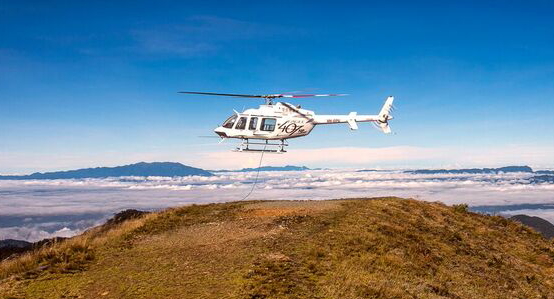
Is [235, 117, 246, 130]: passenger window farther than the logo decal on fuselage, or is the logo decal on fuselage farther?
[235, 117, 246, 130]: passenger window

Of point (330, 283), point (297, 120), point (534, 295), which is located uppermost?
point (297, 120)

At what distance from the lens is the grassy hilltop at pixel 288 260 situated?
17031 millimetres

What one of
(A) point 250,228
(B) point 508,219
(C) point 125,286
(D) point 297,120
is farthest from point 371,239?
(B) point 508,219

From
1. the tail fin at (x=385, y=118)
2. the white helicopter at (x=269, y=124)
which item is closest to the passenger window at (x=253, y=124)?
the white helicopter at (x=269, y=124)

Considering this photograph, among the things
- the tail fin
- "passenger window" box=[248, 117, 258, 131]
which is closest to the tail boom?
the tail fin

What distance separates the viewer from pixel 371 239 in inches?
947

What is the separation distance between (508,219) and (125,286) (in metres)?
36.7

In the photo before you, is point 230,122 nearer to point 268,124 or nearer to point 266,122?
point 266,122

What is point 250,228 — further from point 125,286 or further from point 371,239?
point 125,286

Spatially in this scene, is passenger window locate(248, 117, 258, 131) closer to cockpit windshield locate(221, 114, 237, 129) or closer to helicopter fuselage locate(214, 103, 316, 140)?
helicopter fuselage locate(214, 103, 316, 140)

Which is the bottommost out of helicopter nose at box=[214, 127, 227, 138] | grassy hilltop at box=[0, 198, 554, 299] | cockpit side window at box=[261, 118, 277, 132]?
grassy hilltop at box=[0, 198, 554, 299]

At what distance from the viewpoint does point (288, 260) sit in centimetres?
1945

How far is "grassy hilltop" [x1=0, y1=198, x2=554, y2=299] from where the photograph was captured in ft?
55.9

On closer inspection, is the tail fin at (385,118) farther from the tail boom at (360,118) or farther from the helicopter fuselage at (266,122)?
the helicopter fuselage at (266,122)
